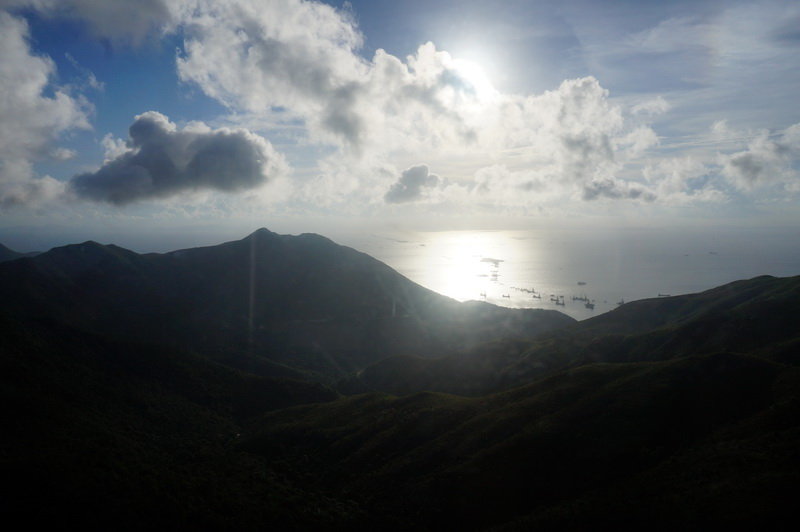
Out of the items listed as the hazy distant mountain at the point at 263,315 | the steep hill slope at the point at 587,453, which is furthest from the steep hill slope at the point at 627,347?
the hazy distant mountain at the point at 263,315

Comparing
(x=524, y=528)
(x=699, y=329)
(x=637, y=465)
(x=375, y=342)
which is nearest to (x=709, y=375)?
(x=637, y=465)

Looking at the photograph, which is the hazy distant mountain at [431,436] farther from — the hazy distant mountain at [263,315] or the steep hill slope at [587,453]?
the hazy distant mountain at [263,315]

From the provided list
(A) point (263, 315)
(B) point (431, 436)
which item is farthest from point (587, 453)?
(A) point (263, 315)

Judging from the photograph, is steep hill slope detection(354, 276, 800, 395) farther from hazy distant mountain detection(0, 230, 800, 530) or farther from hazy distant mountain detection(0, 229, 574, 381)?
hazy distant mountain detection(0, 229, 574, 381)

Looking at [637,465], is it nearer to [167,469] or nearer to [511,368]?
[167,469]

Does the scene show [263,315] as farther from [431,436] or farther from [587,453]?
[587,453]

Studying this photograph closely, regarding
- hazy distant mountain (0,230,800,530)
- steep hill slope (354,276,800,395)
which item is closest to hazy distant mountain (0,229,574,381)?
steep hill slope (354,276,800,395)

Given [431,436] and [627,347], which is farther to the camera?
[627,347]
